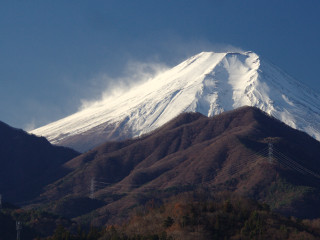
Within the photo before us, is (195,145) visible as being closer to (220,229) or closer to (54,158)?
(54,158)

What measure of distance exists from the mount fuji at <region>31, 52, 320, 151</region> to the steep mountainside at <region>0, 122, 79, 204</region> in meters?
27.3

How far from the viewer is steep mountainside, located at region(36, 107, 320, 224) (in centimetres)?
8606

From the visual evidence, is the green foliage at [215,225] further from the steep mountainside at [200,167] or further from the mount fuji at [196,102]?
the mount fuji at [196,102]

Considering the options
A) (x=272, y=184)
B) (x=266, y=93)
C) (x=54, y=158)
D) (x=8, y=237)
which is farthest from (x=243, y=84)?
(x=8, y=237)

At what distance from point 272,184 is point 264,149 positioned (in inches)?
555

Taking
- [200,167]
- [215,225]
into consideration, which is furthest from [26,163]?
[215,225]

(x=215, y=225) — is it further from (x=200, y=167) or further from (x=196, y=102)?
(x=196, y=102)

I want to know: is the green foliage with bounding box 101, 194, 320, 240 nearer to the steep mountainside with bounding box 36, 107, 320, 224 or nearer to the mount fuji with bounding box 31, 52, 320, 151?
the steep mountainside with bounding box 36, 107, 320, 224

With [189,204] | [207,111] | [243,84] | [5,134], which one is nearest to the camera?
[189,204]

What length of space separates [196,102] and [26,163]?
178 ft

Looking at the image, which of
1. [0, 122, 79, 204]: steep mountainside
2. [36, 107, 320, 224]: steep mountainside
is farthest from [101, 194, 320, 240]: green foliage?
[0, 122, 79, 204]: steep mountainside

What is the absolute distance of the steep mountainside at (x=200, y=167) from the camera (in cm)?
8606

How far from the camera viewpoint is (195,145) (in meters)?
111

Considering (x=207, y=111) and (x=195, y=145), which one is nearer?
(x=195, y=145)
